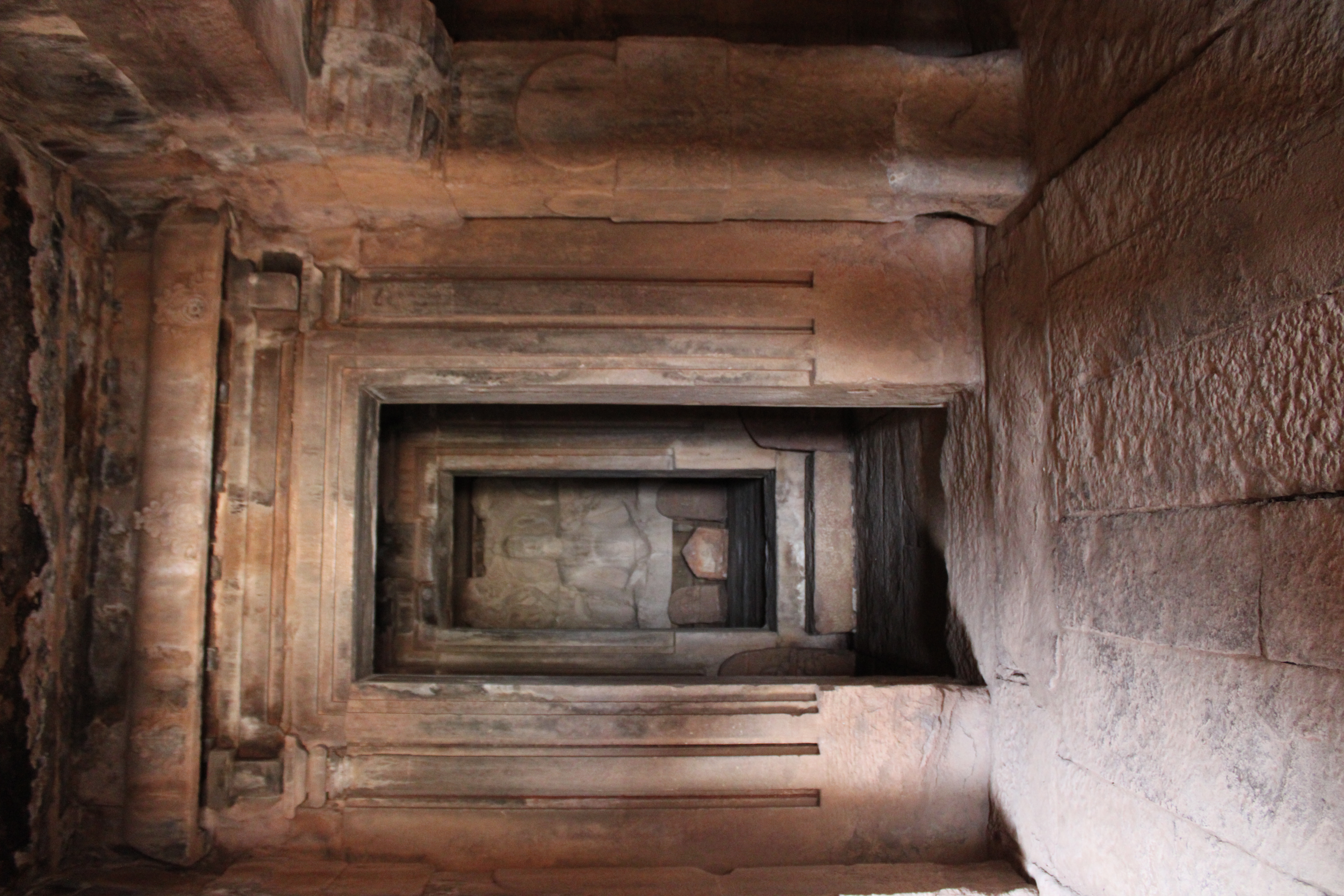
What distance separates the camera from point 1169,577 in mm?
1889

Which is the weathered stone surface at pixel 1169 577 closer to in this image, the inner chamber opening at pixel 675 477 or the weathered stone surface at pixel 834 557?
the inner chamber opening at pixel 675 477

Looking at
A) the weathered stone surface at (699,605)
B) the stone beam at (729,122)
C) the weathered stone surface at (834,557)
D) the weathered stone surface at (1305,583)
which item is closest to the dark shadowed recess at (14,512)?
the stone beam at (729,122)

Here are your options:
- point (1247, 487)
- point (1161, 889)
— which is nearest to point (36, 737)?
point (1161, 889)

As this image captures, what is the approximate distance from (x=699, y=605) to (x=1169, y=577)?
13.7 ft

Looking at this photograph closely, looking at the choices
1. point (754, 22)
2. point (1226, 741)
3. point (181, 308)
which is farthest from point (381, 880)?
point (754, 22)

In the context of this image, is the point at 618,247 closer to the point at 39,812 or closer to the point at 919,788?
the point at 919,788

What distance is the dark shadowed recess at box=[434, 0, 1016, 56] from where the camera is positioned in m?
2.78

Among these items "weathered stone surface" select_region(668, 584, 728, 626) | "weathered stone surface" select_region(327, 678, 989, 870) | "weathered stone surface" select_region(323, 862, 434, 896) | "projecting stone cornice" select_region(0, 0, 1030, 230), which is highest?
"projecting stone cornice" select_region(0, 0, 1030, 230)

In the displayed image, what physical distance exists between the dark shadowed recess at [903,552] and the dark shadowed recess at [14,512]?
Result: 3.05 m

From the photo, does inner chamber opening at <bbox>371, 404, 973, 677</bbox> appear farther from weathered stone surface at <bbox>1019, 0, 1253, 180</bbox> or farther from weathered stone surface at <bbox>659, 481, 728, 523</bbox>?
weathered stone surface at <bbox>1019, 0, 1253, 180</bbox>

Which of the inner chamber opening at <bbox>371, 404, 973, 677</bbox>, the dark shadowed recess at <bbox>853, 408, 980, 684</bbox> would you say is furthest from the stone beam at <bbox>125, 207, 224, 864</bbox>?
the dark shadowed recess at <bbox>853, 408, 980, 684</bbox>

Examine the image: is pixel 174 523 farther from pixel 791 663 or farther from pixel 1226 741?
pixel 791 663

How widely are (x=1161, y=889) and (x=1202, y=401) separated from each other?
120cm

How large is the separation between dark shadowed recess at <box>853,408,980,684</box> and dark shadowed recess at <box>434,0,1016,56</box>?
145 centimetres
